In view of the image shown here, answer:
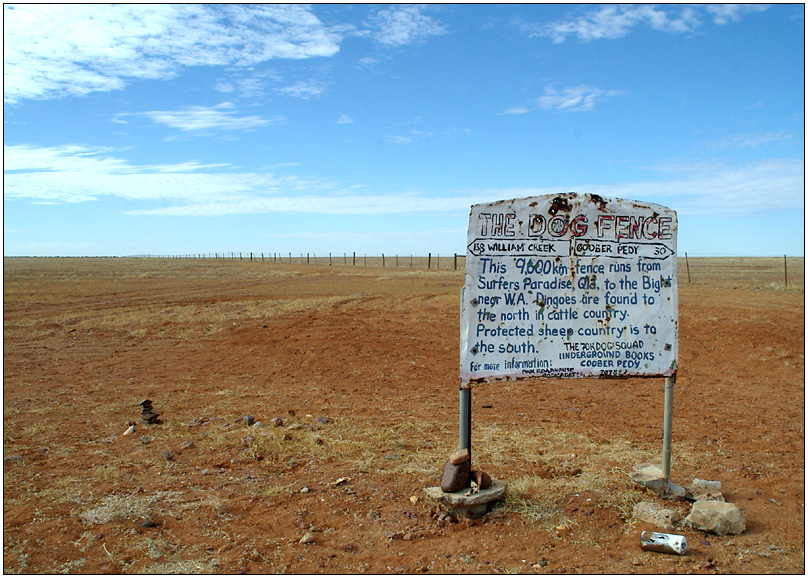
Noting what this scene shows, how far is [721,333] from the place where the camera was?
1111cm

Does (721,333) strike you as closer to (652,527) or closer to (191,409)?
(652,527)

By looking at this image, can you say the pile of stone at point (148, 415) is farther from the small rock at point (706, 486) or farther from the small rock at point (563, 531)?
the small rock at point (706, 486)

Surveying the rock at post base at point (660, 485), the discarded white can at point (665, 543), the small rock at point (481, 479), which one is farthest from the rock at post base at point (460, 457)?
the rock at post base at point (660, 485)

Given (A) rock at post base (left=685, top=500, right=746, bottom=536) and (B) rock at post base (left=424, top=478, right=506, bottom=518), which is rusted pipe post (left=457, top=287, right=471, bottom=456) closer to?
(B) rock at post base (left=424, top=478, right=506, bottom=518)

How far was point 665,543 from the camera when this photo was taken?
355cm

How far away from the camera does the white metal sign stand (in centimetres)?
426

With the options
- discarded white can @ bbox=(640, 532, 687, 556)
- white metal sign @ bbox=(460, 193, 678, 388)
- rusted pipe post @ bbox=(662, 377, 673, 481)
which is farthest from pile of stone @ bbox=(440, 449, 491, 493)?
rusted pipe post @ bbox=(662, 377, 673, 481)

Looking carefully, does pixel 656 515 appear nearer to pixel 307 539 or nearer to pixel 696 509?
pixel 696 509

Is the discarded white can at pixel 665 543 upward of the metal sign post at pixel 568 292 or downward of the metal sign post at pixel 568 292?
downward

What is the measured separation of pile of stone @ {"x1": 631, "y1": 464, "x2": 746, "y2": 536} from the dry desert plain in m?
0.07

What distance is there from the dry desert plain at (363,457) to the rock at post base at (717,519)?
2.4 inches

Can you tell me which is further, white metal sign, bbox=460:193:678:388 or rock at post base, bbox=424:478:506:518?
white metal sign, bbox=460:193:678:388

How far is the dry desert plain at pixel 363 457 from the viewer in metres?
3.64

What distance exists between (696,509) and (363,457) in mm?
2750
